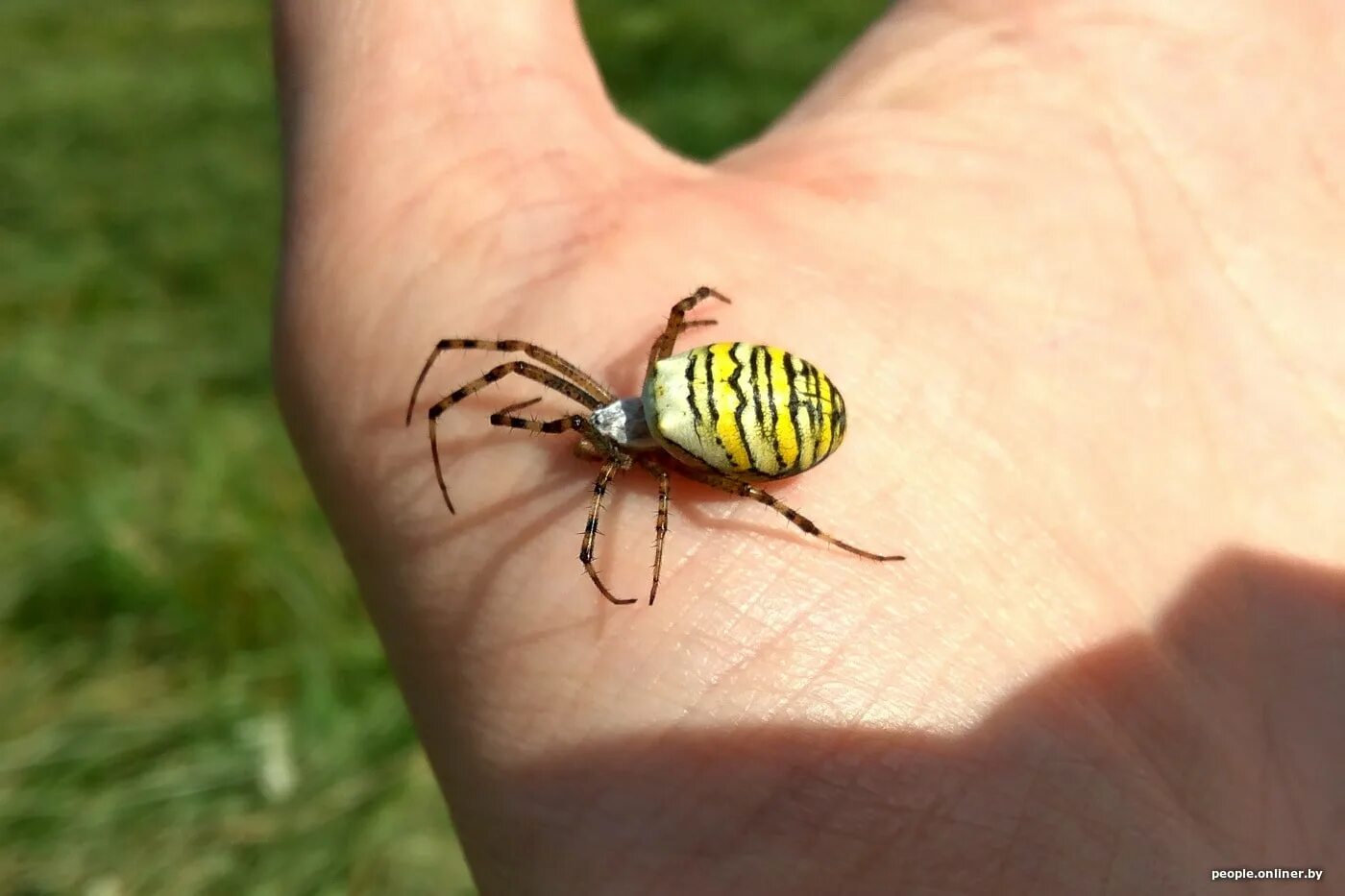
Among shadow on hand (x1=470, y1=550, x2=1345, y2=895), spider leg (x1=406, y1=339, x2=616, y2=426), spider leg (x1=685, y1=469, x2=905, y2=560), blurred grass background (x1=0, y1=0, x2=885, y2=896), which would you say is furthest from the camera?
blurred grass background (x1=0, y1=0, x2=885, y2=896)

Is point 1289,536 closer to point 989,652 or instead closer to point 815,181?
point 989,652

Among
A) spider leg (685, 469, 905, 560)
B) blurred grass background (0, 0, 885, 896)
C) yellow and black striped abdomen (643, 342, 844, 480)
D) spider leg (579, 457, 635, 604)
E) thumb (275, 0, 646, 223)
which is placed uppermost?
thumb (275, 0, 646, 223)

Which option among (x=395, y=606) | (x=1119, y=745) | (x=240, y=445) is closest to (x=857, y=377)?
(x=1119, y=745)

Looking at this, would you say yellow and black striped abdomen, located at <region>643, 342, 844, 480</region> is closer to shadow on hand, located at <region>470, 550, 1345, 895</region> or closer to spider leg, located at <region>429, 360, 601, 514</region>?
spider leg, located at <region>429, 360, 601, 514</region>

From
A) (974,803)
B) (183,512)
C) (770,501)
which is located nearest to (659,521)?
(770,501)

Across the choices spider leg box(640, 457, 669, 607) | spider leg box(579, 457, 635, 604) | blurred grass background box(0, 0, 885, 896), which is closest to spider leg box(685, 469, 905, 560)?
spider leg box(640, 457, 669, 607)

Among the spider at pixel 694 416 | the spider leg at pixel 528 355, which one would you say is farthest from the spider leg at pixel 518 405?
the spider leg at pixel 528 355

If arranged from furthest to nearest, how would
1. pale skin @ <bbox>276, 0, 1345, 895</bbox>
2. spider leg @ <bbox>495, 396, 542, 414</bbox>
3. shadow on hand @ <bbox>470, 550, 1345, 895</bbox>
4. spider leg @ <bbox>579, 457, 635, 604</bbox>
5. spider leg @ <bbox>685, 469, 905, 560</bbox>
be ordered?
spider leg @ <bbox>495, 396, 542, 414</bbox>
spider leg @ <bbox>685, 469, 905, 560</bbox>
spider leg @ <bbox>579, 457, 635, 604</bbox>
pale skin @ <bbox>276, 0, 1345, 895</bbox>
shadow on hand @ <bbox>470, 550, 1345, 895</bbox>
